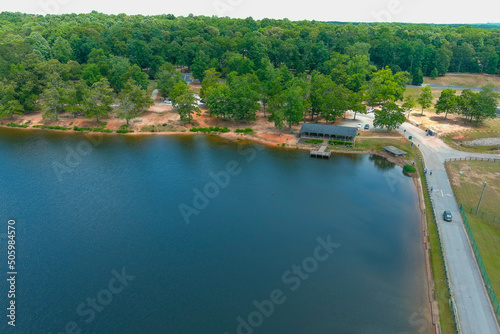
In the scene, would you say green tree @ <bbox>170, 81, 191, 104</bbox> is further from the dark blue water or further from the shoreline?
the dark blue water

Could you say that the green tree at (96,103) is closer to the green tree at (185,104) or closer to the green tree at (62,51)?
the green tree at (185,104)

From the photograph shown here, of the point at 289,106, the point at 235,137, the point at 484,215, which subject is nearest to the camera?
the point at 484,215

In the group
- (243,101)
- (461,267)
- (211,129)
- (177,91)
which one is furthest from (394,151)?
(177,91)

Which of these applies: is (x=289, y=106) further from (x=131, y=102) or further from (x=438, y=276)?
(x=438, y=276)

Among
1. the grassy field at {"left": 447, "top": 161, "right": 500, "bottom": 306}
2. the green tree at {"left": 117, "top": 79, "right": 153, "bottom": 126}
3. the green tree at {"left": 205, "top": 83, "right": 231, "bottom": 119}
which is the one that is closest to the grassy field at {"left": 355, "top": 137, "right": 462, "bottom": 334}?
the grassy field at {"left": 447, "top": 161, "right": 500, "bottom": 306}

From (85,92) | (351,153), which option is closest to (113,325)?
(351,153)

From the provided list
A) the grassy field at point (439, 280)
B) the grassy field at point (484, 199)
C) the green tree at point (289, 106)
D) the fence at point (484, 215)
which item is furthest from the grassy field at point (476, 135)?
the green tree at point (289, 106)
